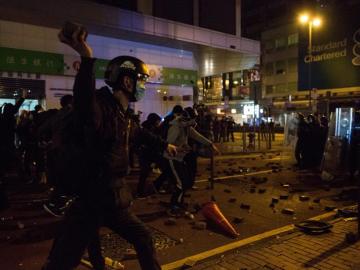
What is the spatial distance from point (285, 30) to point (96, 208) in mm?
60060

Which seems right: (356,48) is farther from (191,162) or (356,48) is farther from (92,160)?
(92,160)

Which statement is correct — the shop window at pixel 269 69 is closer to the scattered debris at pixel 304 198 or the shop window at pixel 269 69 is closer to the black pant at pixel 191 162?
the scattered debris at pixel 304 198

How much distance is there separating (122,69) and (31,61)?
1329 centimetres

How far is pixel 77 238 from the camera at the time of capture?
2.66 m

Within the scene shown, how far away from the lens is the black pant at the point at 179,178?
6594 millimetres

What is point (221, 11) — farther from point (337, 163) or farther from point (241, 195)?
point (241, 195)

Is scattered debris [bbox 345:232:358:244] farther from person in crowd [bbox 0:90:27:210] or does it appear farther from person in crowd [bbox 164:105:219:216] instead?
person in crowd [bbox 0:90:27:210]

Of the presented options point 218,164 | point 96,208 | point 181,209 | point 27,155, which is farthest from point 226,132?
point 96,208

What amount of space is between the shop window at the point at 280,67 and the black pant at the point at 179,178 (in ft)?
176

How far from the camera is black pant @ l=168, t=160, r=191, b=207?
6.59 meters

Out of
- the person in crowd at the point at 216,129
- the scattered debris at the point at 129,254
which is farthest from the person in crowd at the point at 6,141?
the person in crowd at the point at 216,129

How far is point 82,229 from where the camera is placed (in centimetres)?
267

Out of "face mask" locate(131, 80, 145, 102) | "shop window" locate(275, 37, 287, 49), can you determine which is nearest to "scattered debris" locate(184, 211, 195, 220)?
"face mask" locate(131, 80, 145, 102)

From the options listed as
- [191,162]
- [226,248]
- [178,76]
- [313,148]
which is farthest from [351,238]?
[178,76]
